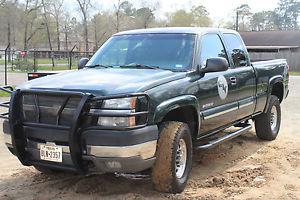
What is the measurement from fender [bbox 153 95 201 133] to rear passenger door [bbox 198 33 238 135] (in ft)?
0.73

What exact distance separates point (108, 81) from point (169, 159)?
3.34 feet

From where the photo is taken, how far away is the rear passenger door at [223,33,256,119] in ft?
20.8

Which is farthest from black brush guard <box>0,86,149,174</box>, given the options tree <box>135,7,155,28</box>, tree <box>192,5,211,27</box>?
tree <box>192,5,211,27</box>

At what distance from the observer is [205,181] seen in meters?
5.31

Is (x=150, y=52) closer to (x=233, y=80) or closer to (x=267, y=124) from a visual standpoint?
(x=233, y=80)

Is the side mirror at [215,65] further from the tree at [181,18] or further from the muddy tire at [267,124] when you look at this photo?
the tree at [181,18]

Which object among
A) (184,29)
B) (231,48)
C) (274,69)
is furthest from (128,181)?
(274,69)

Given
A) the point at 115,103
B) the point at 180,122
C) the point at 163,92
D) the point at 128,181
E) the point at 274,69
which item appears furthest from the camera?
the point at 274,69

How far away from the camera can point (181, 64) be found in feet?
17.5

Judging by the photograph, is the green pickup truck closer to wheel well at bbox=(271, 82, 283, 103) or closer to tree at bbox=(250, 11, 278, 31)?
wheel well at bbox=(271, 82, 283, 103)

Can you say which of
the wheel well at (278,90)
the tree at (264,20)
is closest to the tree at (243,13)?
the tree at (264,20)

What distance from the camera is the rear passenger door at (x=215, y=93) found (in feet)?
17.7

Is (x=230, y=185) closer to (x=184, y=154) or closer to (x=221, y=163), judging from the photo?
(x=184, y=154)

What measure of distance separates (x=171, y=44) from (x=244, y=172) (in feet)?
6.22
